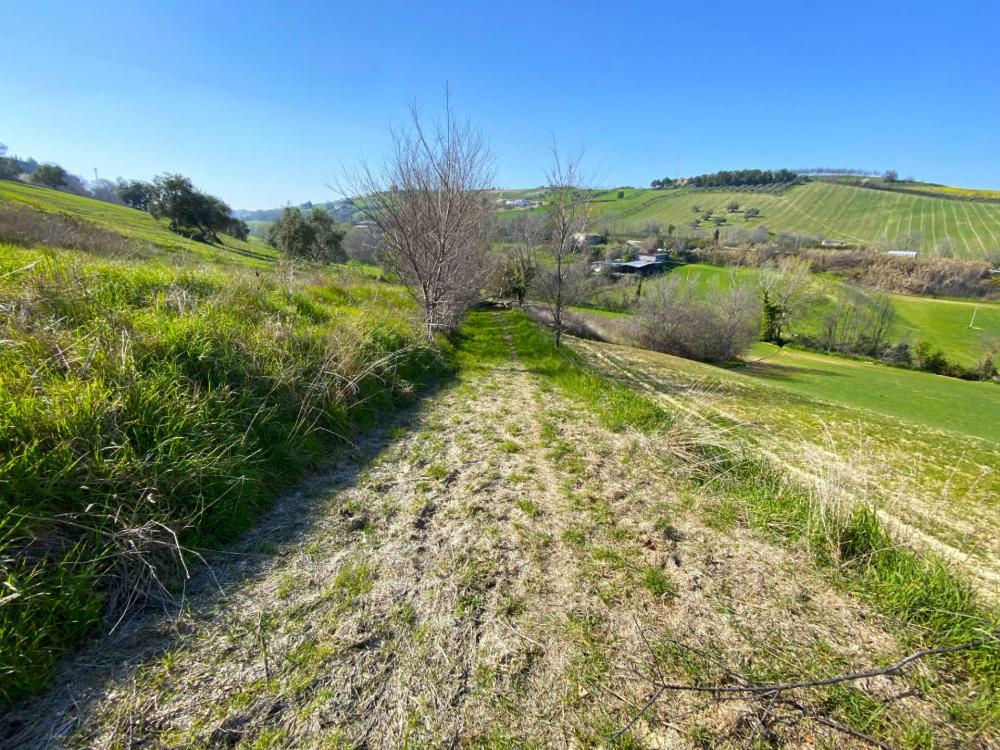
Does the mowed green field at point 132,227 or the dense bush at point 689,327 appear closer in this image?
the mowed green field at point 132,227

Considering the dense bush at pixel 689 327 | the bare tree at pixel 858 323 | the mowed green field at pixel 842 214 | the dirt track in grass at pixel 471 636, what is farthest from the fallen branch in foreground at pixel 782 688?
the mowed green field at pixel 842 214

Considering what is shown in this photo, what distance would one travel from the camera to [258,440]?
12.5ft

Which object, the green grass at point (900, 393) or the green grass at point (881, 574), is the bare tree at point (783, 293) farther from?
the green grass at point (881, 574)

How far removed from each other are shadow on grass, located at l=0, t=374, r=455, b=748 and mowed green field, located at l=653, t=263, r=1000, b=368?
42183mm

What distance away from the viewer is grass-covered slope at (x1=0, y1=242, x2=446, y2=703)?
2.13m

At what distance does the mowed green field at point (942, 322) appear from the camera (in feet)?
123

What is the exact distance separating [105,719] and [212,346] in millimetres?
3397

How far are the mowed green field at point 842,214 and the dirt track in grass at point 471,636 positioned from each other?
5229 cm

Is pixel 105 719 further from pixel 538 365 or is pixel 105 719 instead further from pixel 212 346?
pixel 538 365

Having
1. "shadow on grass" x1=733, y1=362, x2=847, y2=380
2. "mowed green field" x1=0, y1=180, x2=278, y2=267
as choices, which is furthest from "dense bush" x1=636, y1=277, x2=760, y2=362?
"mowed green field" x1=0, y1=180, x2=278, y2=267

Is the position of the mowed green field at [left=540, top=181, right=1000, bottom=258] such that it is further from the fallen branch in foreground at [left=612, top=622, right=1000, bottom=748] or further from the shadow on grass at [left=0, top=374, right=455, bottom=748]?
the fallen branch in foreground at [left=612, top=622, right=1000, bottom=748]

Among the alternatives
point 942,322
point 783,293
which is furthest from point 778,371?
point 942,322

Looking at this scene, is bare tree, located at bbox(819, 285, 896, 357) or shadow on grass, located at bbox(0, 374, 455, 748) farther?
bare tree, located at bbox(819, 285, 896, 357)

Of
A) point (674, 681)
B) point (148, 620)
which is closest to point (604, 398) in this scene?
point (674, 681)
